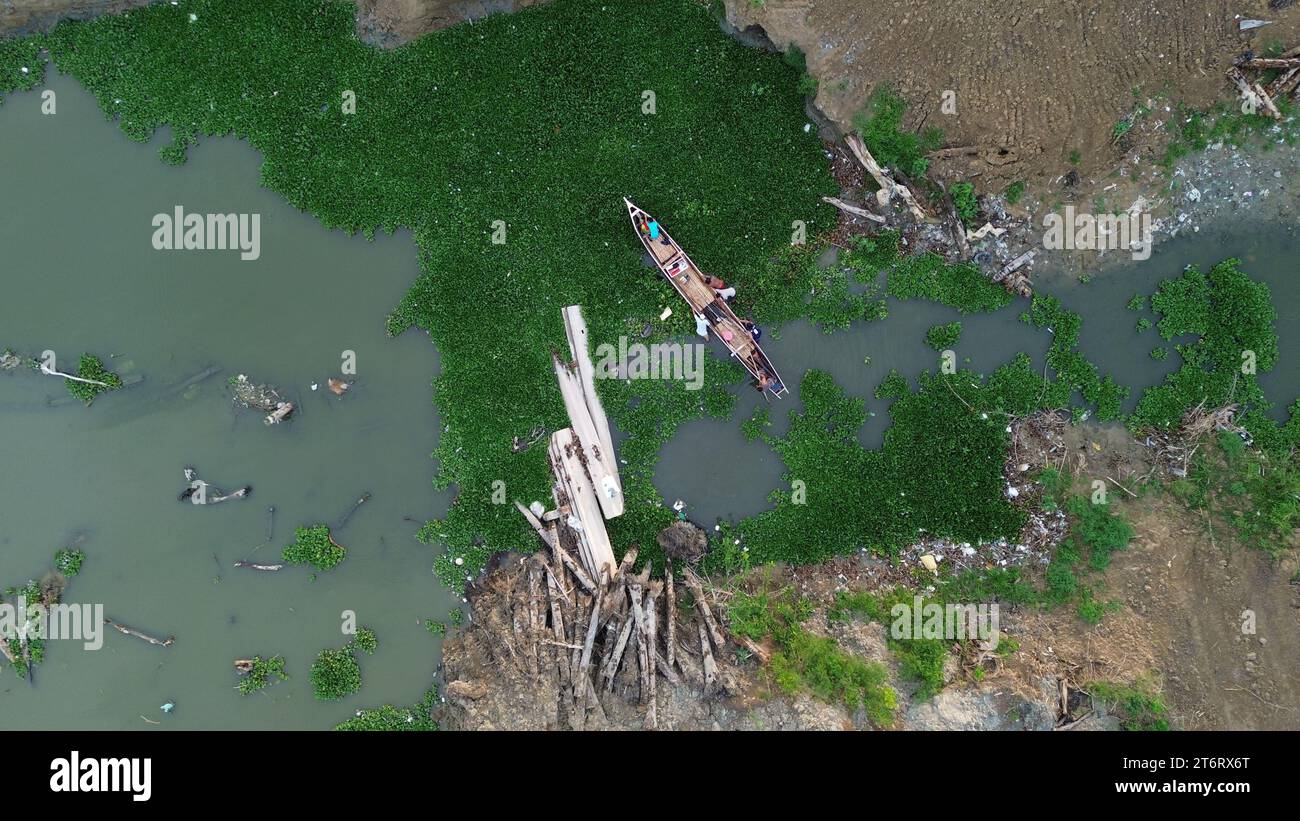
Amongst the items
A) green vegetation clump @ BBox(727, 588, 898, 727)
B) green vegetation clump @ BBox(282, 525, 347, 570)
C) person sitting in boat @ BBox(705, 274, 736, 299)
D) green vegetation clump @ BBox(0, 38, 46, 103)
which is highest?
green vegetation clump @ BBox(0, 38, 46, 103)

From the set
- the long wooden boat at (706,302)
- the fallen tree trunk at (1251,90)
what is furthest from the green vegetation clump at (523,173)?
the fallen tree trunk at (1251,90)

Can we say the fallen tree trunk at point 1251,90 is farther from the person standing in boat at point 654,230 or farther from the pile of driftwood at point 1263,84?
the person standing in boat at point 654,230

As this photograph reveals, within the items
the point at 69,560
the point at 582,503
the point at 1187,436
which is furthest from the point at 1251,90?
the point at 69,560

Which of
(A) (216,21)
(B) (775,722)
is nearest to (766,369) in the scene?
(B) (775,722)

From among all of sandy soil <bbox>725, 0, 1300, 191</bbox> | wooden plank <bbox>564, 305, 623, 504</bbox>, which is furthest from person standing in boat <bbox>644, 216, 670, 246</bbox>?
sandy soil <bbox>725, 0, 1300, 191</bbox>

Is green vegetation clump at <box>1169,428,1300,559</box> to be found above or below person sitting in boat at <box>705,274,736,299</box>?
below

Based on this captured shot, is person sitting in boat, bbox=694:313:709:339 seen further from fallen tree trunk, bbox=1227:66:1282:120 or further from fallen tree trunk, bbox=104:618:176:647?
fallen tree trunk, bbox=104:618:176:647

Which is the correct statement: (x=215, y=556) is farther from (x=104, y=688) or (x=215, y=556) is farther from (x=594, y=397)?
(x=594, y=397)

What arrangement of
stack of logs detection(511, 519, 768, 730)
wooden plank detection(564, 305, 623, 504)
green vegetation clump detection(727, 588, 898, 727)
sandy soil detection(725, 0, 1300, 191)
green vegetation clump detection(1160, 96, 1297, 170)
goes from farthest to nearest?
1. wooden plank detection(564, 305, 623, 504)
2. green vegetation clump detection(1160, 96, 1297, 170)
3. sandy soil detection(725, 0, 1300, 191)
4. stack of logs detection(511, 519, 768, 730)
5. green vegetation clump detection(727, 588, 898, 727)
